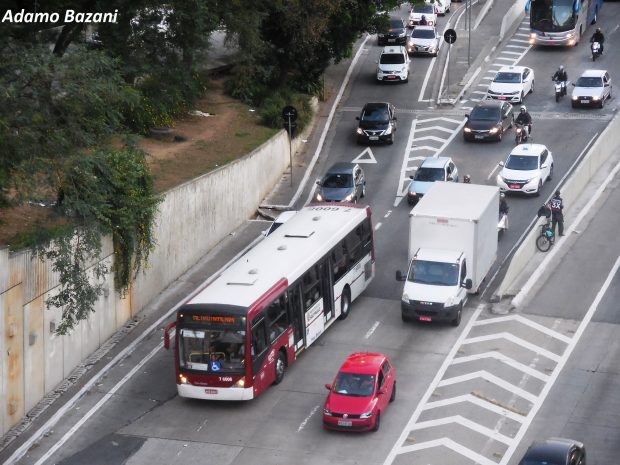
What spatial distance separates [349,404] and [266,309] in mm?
3766

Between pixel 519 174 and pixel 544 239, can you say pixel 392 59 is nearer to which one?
pixel 519 174

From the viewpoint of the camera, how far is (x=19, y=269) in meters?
32.2

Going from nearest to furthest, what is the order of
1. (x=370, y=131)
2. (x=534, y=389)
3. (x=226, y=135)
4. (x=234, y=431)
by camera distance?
(x=234, y=431) < (x=534, y=389) < (x=226, y=135) < (x=370, y=131)

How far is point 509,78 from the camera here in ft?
203

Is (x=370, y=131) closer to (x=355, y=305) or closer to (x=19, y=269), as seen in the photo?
(x=355, y=305)

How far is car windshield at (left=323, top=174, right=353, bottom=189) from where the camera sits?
4925 centimetres

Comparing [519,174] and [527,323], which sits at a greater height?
[519,174]

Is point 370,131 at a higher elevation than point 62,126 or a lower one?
lower

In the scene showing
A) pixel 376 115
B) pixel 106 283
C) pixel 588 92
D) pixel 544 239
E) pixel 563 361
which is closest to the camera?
pixel 563 361

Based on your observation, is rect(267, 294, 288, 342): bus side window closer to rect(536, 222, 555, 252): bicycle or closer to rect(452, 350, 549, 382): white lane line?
rect(452, 350, 549, 382): white lane line

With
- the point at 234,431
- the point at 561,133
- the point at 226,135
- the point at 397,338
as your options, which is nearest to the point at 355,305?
the point at 397,338

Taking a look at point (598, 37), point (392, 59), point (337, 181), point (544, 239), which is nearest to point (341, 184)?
point (337, 181)

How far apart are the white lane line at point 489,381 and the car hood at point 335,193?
50.5 feet

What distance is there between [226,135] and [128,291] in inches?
595
